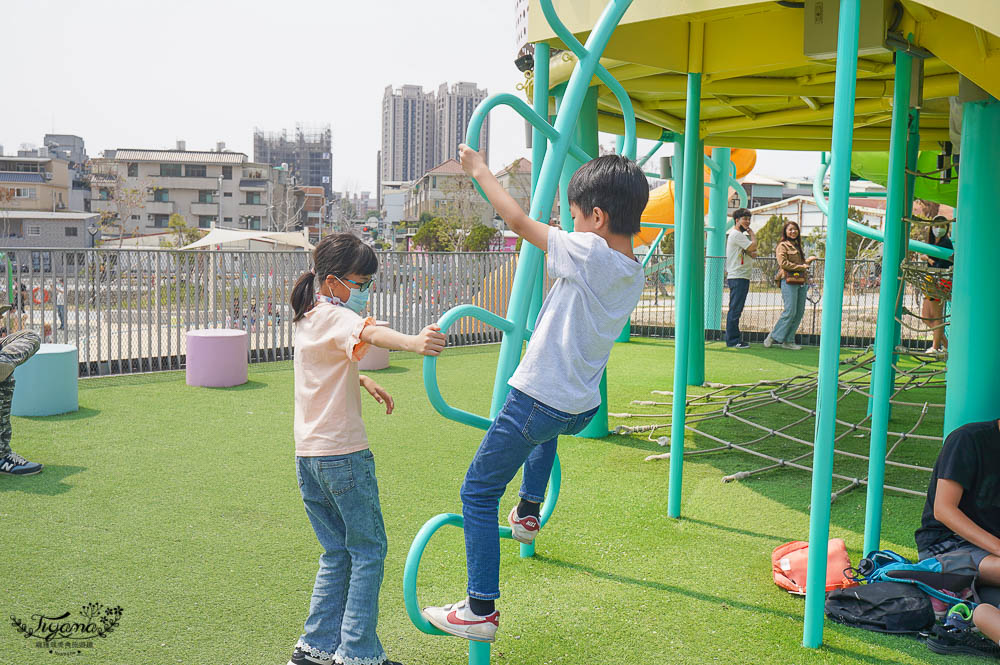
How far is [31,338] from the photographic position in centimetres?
610


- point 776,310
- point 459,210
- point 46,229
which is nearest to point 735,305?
point 776,310

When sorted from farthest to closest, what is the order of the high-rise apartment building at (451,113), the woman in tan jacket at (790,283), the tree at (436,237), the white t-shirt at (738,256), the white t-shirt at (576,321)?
1. the high-rise apartment building at (451,113)
2. the tree at (436,237)
3. the white t-shirt at (738,256)
4. the woman in tan jacket at (790,283)
5. the white t-shirt at (576,321)

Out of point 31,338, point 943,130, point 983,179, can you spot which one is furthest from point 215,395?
point 943,130

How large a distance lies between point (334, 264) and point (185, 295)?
8490mm

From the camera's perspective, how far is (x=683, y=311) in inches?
206

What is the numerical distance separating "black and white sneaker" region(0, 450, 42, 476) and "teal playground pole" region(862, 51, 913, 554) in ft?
17.0

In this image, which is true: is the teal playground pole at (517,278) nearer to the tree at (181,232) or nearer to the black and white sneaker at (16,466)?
the black and white sneaker at (16,466)

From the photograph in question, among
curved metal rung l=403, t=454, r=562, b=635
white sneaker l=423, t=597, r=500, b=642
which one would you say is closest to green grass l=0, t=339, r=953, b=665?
curved metal rung l=403, t=454, r=562, b=635

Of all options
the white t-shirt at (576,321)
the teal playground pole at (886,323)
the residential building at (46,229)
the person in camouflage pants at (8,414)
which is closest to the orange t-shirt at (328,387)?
the white t-shirt at (576,321)

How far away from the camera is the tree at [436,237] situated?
2377 inches

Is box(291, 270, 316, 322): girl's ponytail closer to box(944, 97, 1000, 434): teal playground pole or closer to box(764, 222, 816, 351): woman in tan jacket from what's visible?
box(944, 97, 1000, 434): teal playground pole

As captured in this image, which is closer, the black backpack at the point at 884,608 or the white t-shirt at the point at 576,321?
the white t-shirt at the point at 576,321

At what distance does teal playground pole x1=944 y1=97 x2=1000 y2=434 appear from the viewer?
16.3 feet

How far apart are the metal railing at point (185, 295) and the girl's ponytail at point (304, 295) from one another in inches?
293
